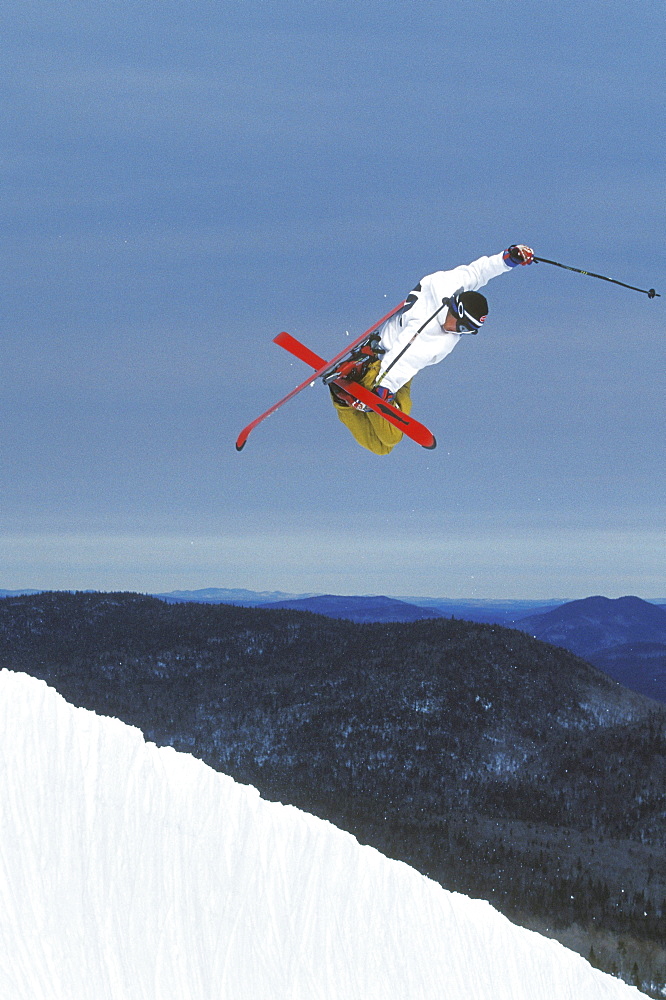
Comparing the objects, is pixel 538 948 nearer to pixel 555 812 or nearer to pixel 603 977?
pixel 603 977

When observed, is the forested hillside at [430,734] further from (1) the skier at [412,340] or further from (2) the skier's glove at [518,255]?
(2) the skier's glove at [518,255]

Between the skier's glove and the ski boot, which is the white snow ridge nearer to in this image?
the ski boot

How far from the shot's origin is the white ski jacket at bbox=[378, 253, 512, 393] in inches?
664

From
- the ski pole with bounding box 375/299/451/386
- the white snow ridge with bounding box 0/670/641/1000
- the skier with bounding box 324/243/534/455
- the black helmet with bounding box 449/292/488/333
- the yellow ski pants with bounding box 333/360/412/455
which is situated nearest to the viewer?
the black helmet with bounding box 449/292/488/333

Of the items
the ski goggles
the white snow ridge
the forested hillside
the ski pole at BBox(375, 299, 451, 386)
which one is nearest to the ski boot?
the ski pole at BBox(375, 299, 451, 386)

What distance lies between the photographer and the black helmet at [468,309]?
635 inches

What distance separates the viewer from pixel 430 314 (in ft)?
55.8

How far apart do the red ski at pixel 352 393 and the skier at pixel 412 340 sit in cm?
15

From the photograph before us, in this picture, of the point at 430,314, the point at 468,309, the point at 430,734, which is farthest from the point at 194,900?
the point at 430,734

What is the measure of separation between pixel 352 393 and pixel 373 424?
724 millimetres

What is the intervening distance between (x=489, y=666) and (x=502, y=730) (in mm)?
9850

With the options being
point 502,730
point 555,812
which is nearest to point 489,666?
point 502,730

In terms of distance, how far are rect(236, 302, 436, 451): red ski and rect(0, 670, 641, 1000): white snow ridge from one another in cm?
831

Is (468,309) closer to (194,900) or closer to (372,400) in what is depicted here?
(372,400)
